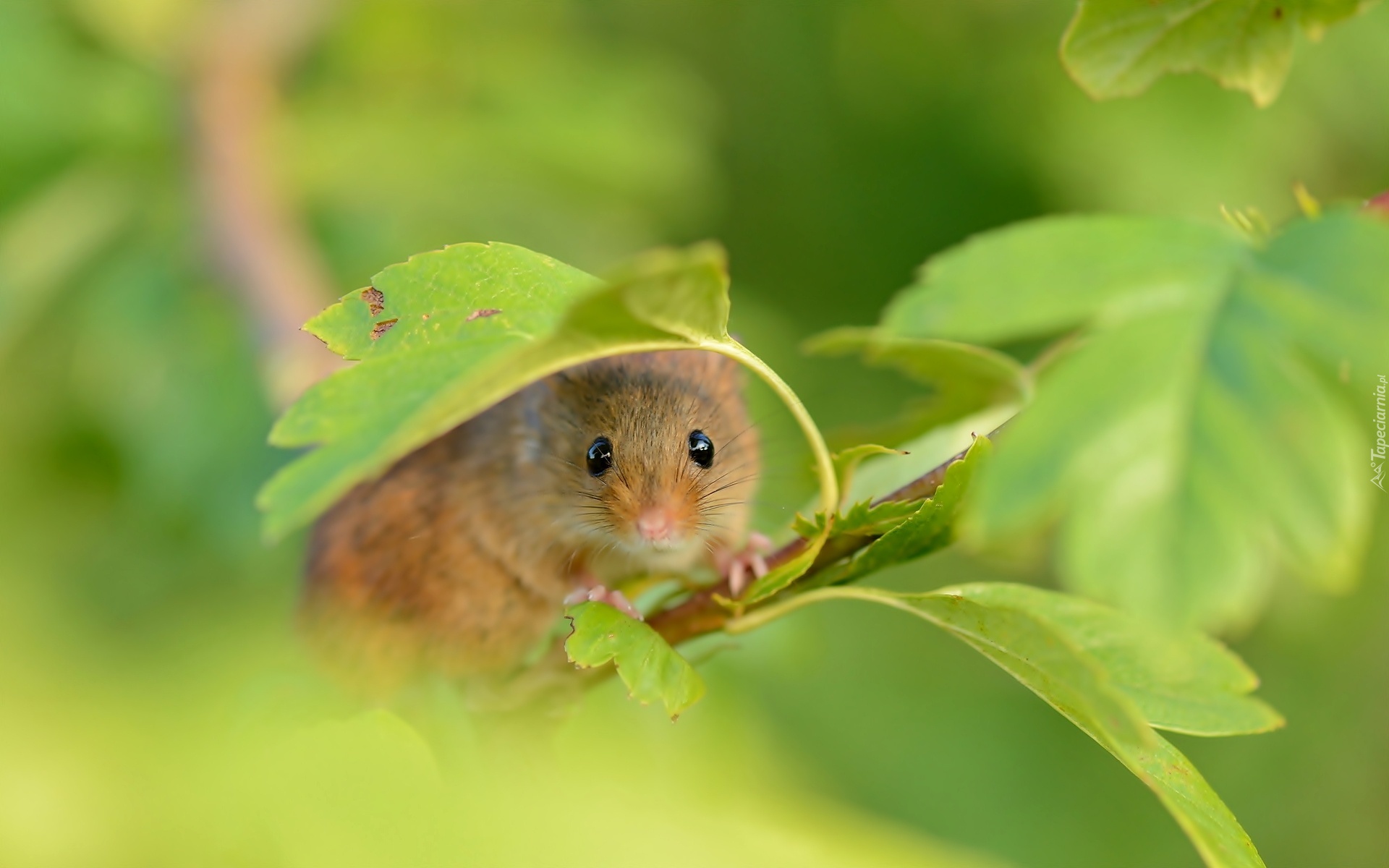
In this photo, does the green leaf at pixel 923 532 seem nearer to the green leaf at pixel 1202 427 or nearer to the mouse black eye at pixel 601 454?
the green leaf at pixel 1202 427

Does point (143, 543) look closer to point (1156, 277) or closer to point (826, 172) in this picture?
point (826, 172)

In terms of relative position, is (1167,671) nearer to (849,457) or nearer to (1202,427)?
(849,457)

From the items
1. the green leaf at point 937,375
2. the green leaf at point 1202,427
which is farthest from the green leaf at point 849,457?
the green leaf at point 1202,427

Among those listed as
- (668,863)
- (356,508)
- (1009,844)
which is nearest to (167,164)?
(356,508)

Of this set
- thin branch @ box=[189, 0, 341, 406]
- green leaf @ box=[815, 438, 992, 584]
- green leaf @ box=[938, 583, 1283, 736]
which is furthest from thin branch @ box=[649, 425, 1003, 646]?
thin branch @ box=[189, 0, 341, 406]

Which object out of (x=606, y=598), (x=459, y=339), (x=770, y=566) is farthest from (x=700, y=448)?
(x=459, y=339)

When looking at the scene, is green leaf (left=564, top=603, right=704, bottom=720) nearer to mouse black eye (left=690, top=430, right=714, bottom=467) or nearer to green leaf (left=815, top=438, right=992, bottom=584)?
green leaf (left=815, top=438, right=992, bottom=584)
